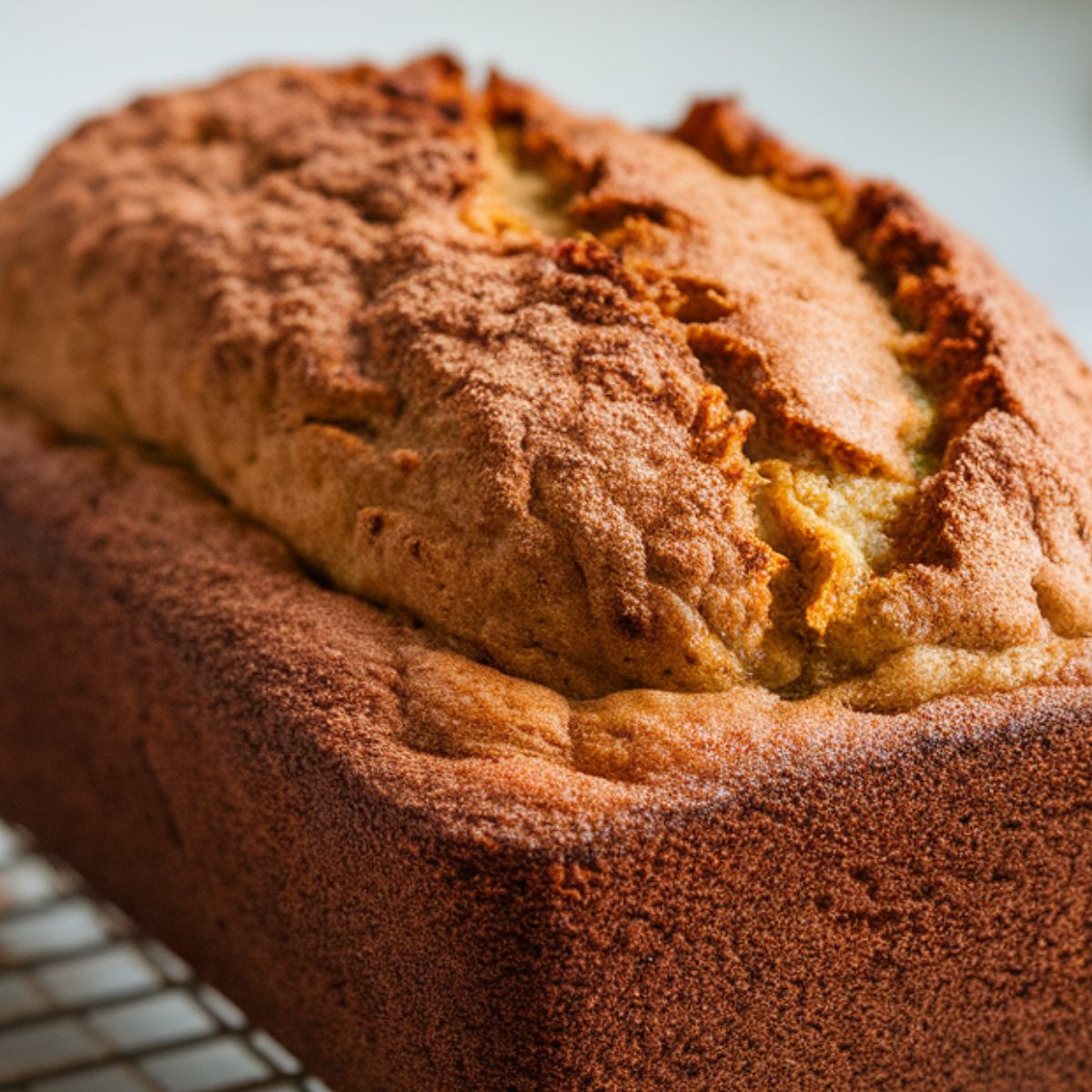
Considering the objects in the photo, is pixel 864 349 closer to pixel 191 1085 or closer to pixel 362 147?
pixel 362 147

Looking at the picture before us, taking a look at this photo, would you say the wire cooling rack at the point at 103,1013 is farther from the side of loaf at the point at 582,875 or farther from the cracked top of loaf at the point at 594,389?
the cracked top of loaf at the point at 594,389

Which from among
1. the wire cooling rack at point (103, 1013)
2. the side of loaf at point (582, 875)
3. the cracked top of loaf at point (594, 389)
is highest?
the cracked top of loaf at point (594, 389)

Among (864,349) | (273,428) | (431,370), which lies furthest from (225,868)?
(864,349)

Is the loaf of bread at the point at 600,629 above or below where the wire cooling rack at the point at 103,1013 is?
above

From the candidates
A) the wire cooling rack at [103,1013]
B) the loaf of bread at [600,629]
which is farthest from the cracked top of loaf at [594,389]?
the wire cooling rack at [103,1013]

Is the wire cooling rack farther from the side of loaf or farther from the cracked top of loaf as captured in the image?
the cracked top of loaf

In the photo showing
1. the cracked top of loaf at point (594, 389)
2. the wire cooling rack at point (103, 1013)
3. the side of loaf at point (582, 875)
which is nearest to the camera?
the side of loaf at point (582, 875)

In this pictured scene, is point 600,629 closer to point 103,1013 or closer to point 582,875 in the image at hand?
point 582,875

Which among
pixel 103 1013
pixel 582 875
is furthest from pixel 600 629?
pixel 103 1013
